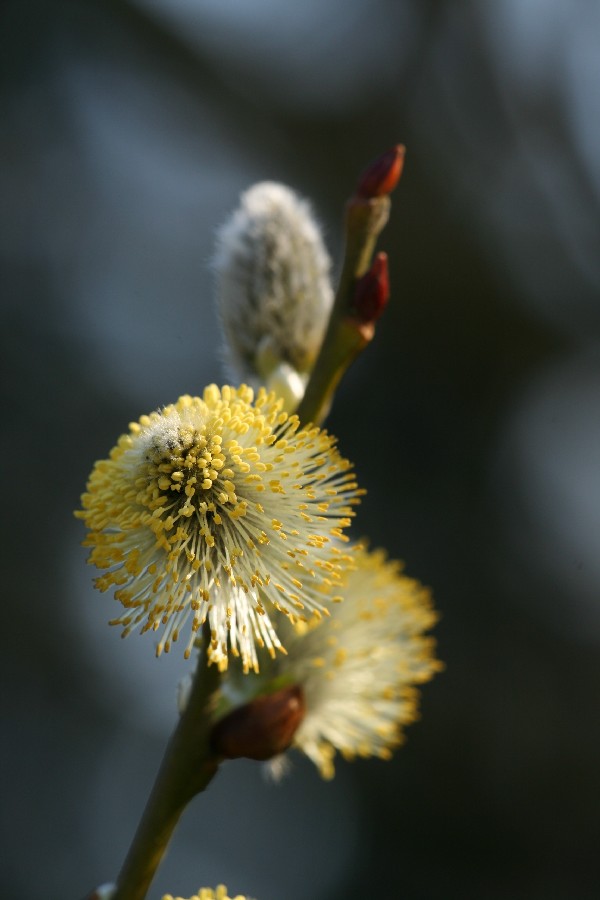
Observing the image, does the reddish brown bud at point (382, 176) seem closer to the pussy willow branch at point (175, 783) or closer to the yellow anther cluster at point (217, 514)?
the yellow anther cluster at point (217, 514)

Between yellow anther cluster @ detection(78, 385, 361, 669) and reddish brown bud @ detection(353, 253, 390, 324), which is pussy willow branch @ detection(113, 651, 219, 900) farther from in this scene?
reddish brown bud @ detection(353, 253, 390, 324)

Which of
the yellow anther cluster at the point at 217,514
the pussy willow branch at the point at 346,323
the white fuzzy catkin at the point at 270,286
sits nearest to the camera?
the yellow anther cluster at the point at 217,514

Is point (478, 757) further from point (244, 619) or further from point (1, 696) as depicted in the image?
point (244, 619)

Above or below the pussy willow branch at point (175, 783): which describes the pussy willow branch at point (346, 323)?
above

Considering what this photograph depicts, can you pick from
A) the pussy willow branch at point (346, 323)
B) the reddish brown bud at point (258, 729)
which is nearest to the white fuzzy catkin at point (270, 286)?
the pussy willow branch at point (346, 323)

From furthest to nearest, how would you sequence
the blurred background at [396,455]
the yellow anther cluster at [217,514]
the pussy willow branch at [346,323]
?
the blurred background at [396,455], the pussy willow branch at [346,323], the yellow anther cluster at [217,514]

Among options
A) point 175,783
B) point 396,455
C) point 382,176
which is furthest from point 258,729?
point 396,455

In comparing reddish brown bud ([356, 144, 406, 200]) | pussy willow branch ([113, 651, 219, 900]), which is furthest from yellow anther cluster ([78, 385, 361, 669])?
reddish brown bud ([356, 144, 406, 200])

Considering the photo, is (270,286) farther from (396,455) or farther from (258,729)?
(396,455)

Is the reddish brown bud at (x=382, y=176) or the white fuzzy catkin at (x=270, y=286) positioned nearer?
the reddish brown bud at (x=382, y=176)
